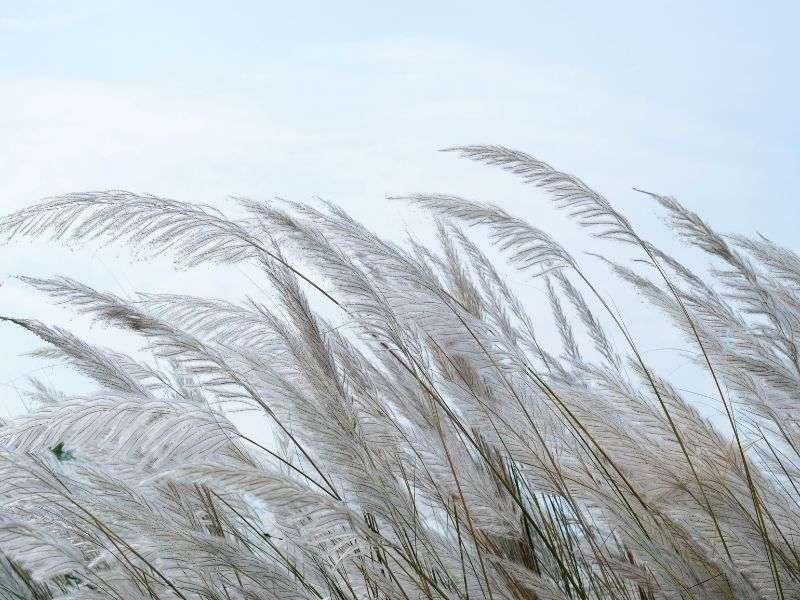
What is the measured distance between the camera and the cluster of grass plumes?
216 centimetres

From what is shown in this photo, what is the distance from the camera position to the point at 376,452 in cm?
234

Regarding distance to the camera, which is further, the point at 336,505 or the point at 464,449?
the point at 464,449

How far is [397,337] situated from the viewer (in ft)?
8.16

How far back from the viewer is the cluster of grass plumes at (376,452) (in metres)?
2.16

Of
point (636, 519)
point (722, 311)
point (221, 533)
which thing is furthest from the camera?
point (722, 311)

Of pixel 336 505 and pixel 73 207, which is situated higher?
pixel 73 207

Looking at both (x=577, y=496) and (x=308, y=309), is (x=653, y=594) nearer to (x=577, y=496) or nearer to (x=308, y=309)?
(x=577, y=496)

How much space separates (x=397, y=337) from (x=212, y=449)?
566mm

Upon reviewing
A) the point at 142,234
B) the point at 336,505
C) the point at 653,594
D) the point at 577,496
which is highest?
the point at 142,234

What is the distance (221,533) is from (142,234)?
3.29 ft

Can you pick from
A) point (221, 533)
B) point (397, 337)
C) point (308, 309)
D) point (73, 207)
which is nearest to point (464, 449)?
point (397, 337)

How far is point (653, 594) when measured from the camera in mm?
2684

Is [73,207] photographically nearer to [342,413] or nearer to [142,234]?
[142,234]

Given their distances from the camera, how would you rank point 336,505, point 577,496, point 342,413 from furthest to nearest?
point 577,496 → point 342,413 → point 336,505
